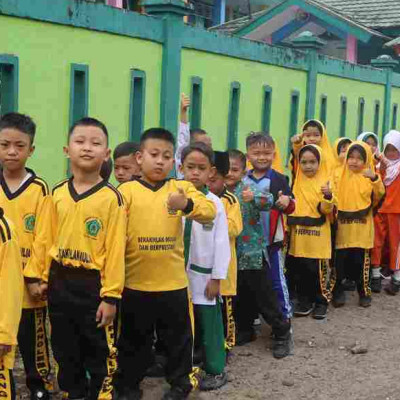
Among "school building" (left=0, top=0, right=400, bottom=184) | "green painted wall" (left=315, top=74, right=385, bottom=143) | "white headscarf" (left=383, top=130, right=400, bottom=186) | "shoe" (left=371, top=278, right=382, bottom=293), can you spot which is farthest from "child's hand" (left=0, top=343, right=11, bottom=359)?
"green painted wall" (left=315, top=74, right=385, bottom=143)

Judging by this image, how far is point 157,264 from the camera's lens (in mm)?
4398

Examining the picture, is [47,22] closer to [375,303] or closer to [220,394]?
[220,394]

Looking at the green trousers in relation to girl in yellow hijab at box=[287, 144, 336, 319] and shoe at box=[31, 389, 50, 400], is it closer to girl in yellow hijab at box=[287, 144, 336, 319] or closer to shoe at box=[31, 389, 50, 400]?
shoe at box=[31, 389, 50, 400]

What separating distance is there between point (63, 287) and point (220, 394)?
1400mm

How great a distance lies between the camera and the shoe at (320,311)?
695cm

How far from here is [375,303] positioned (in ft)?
25.4

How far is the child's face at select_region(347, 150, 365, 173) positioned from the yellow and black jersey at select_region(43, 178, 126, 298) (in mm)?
3832

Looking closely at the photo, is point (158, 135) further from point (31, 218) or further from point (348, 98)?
point (348, 98)

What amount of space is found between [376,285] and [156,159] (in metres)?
4.49

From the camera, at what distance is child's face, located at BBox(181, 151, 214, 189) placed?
4.77m

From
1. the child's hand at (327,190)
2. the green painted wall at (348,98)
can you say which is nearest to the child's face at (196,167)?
the child's hand at (327,190)

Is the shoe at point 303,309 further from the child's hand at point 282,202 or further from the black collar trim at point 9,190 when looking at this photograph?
the black collar trim at point 9,190

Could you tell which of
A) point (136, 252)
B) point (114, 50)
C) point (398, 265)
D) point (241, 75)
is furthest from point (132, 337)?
point (241, 75)

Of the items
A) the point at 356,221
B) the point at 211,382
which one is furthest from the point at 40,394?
the point at 356,221
